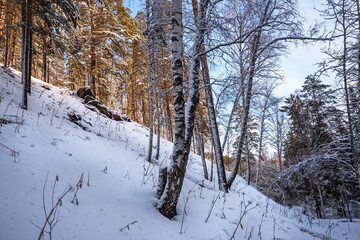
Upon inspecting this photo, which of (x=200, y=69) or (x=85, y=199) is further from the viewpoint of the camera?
(x=200, y=69)

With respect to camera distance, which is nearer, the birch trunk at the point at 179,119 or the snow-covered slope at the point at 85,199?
the snow-covered slope at the point at 85,199

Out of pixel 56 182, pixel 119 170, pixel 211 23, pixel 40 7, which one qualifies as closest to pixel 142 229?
pixel 56 182

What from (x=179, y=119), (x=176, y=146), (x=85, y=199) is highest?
(x=179, y=119)

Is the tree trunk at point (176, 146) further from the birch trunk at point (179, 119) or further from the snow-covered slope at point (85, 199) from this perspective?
the snow-covered slope at point (85, 199)

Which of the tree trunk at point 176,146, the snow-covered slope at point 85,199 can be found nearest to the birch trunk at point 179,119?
the tree trunk at point 176,146

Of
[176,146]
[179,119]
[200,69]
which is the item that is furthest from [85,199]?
[200,69]

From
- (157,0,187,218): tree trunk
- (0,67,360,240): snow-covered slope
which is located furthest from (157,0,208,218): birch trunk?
(0,67,360,240): snow-covered slope

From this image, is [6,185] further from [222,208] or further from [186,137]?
[222,208]

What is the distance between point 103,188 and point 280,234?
3724 mm

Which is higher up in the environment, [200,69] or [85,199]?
[200,69]

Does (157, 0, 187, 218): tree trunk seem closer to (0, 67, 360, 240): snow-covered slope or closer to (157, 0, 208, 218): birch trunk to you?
(157, 0, 208, 218): birch trunk

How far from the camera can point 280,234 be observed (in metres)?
3.61

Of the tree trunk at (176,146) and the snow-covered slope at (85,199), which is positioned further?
the tree trunk at (176,146)

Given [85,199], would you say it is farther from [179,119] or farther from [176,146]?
[179,119]
